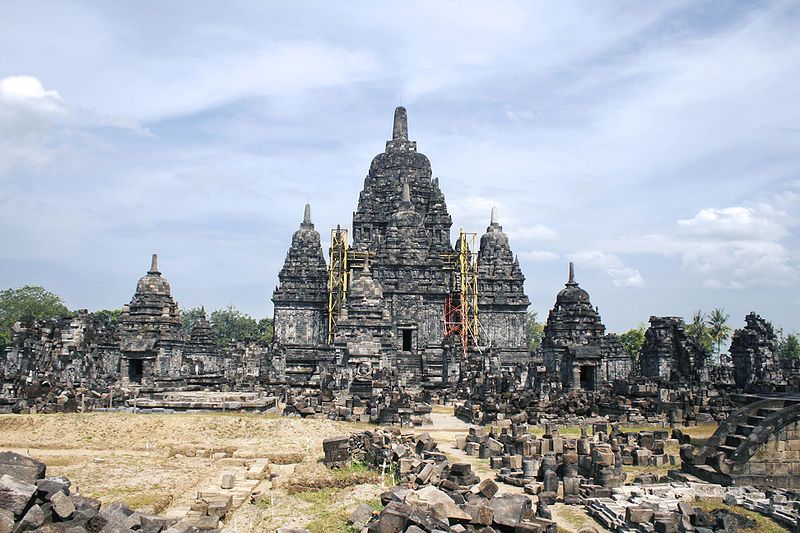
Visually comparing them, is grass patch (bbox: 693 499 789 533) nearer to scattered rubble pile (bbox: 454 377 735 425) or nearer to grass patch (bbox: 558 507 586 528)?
grass patch (bbox: 558 507 586 528)

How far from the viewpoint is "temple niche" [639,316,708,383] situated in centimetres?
3359

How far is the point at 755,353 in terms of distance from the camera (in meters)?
32.3

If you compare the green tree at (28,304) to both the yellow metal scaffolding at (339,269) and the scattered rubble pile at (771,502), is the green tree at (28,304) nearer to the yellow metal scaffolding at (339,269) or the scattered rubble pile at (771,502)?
the yellow metal scaffolding at (339,269)

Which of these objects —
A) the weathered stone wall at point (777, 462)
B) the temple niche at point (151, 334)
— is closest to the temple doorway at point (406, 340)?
the temple niche at point (151, 334)

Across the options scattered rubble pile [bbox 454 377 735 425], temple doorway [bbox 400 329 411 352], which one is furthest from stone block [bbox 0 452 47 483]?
temple doorway [bbox 400 329 411 352]

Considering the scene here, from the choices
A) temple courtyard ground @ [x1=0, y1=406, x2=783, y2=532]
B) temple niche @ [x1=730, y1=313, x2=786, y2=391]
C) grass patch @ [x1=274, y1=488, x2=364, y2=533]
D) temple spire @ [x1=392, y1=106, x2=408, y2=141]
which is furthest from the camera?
temple spire @ [x1=392, y1=106, x2=408, y2=141]

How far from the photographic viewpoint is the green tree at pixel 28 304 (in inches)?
2487

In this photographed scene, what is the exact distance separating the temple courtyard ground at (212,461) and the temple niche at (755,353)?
41.7 feet

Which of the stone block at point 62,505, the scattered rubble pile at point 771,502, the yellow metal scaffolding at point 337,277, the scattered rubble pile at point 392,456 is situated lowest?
the scattered rubble pile at point 771,502

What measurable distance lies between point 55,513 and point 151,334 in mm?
28076

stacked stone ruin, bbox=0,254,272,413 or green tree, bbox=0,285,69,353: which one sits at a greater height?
green tree, bbox=0,285,69,353

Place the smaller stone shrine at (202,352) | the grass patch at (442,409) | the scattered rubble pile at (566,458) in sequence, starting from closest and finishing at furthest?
the scattered rubble pile at (566,458), the grass patch at (442,409), the smaller stone shrine at (202,352)

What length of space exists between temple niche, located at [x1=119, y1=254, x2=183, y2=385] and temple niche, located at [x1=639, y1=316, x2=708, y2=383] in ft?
81.4

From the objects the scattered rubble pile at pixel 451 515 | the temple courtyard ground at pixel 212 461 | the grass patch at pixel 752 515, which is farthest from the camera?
the temple courtyard ground at pixel 212 461
